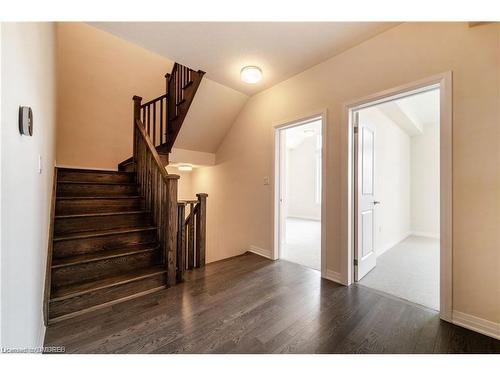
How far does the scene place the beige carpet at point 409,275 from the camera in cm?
219

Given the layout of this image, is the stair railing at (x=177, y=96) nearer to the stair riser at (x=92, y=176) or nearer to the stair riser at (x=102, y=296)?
the stair riser at (x=92, y=176)

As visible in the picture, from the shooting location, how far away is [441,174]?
176 cm

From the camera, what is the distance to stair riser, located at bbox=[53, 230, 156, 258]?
2071 mm

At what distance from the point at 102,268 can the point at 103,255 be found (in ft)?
0.40

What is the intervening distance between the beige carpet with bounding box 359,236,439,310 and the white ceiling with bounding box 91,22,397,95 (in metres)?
2.64

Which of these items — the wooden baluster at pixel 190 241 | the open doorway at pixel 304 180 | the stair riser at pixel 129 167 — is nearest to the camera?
the wooden baluster at pixel 190 241

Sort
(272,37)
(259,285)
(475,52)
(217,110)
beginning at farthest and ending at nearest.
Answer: (217,110) < (259,285) < (272,37) < (475,52)

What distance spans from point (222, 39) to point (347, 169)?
1924 mm

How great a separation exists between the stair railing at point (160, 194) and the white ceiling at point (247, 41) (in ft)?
3.99

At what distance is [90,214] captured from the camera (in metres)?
2.38

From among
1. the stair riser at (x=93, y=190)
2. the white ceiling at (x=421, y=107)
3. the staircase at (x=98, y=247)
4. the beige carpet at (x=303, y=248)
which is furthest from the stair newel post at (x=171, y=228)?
the white ceiling at (x=421, y=107)

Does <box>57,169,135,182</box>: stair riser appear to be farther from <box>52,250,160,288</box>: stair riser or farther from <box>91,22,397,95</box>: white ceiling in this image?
<box>91,22,397,95</box>: white ceiling
